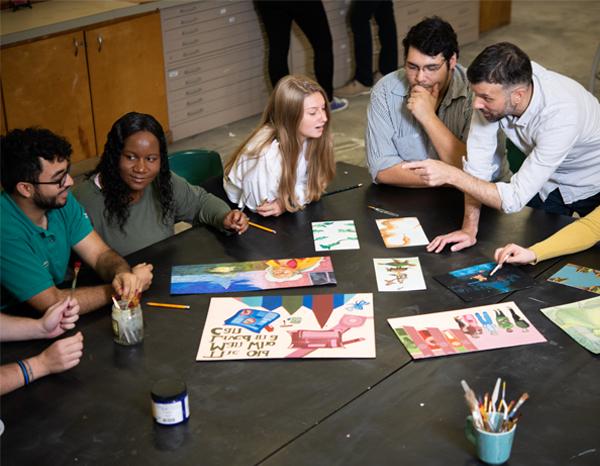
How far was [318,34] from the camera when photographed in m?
6.14

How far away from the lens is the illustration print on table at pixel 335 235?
285cm

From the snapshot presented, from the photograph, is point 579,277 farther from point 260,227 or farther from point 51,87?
point 51,87

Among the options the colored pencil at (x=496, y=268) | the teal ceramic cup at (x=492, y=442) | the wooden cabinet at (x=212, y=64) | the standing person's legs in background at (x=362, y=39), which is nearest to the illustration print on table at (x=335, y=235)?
the colored pencil at (x=496, y=268)

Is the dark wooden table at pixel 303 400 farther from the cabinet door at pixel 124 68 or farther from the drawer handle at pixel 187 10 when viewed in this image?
the drawer handle at pixel 187 10

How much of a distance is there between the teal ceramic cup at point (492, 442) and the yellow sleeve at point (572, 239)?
0.99 m

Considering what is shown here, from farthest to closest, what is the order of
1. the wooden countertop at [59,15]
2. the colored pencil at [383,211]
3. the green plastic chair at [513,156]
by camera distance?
the wooden countertop at [59,15] < the green plastic chair at [513,156] < the colored pencil at [383,211]

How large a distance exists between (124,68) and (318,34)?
5.16 ft

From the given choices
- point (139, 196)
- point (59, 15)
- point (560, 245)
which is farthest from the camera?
point (59, 15)

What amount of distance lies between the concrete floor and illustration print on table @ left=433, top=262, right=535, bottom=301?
288 centimetres

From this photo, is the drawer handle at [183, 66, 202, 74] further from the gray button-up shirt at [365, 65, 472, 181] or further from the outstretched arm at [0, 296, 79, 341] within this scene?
the outstretched arm at [0, 296, 79, 341]

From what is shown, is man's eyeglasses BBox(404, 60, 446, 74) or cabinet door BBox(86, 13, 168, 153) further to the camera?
cabinet door BBox(86, 13, 168, 153)

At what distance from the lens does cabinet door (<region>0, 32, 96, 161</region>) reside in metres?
4.76

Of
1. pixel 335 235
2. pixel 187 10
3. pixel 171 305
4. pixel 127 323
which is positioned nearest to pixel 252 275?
pixel 171 305

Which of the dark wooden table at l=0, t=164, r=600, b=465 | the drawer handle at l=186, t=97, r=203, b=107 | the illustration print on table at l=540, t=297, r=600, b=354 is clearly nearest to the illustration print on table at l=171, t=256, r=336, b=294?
the dark wooden table at l=0, t=164, r=600, b=465
